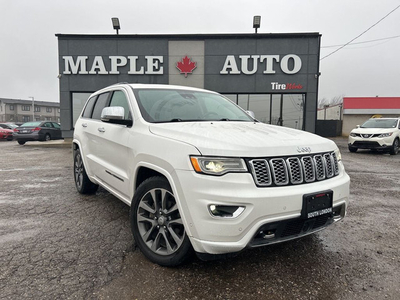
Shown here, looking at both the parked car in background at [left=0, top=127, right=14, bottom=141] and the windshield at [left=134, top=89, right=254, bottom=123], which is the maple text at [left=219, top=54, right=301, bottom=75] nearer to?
the windshield at [left=134, top=89, right=254, bottom=123]

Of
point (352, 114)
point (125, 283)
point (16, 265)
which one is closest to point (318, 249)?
point (125, 283)

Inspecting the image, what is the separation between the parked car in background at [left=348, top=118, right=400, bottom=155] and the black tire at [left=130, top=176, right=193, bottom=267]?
37.9 ft

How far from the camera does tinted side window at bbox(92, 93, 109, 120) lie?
4266mm

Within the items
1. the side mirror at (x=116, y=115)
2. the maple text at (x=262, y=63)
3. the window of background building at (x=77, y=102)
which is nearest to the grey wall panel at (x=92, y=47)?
the window of background building at (x=77, y=102)

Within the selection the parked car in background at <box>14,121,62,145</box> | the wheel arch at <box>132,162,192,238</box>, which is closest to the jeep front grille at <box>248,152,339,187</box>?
the wheel arch at <box>132,162,192,238</box>

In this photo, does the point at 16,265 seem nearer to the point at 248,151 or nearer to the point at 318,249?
the point at 248,151

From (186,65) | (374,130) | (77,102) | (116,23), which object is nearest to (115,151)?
(374,130)

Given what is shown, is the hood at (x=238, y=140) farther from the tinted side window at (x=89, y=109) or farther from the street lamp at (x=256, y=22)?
the street lamp at (x=256, y=22)

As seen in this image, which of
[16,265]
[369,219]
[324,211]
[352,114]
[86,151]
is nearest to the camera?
[324,211]

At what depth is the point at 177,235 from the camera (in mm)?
2498

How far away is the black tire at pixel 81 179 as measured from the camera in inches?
190

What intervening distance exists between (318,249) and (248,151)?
1529 millimetres

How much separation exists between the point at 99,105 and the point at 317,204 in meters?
3.39

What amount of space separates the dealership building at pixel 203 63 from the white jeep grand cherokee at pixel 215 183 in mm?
13729
